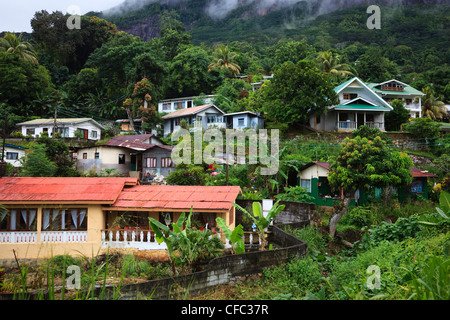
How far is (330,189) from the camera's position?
19781 mm

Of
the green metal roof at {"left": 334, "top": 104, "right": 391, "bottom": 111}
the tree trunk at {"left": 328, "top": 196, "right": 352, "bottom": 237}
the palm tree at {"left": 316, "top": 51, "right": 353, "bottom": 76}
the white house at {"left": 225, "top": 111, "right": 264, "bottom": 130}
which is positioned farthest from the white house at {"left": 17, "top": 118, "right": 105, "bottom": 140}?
the palm tree at {"left": 316, "top": 51, "right": 353, "bottom": 76}

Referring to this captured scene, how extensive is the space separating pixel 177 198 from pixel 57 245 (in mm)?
4837

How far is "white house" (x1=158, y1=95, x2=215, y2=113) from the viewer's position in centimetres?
3972

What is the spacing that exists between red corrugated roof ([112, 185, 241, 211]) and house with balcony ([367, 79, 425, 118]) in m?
34.9

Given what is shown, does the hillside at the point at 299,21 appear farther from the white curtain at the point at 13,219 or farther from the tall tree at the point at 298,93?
the white curtain at the point at 13,219

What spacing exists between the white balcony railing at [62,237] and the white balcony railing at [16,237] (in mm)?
416

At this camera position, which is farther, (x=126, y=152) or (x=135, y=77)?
(x=135, y=77)

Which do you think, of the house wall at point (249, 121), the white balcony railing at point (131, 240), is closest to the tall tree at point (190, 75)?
the house wall at point (249, 121)

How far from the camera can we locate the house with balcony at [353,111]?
3153cm

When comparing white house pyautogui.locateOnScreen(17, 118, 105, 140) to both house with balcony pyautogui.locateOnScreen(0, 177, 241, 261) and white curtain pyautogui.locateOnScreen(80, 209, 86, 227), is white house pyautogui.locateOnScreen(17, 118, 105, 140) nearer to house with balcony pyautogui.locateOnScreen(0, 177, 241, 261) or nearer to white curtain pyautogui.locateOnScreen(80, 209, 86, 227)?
house with balcony pyautogui.locateOnScreen(0, 177, 241, 261)

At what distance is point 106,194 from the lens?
12.1 metres
